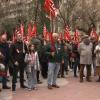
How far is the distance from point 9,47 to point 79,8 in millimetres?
47403

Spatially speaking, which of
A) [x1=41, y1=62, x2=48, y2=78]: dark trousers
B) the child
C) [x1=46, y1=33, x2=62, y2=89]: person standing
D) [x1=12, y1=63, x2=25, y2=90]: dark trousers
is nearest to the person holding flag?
[x1=12, y1=63, x2=25, y2=90]: dark trousers

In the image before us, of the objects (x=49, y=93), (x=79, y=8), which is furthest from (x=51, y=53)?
(x=79, y=8)

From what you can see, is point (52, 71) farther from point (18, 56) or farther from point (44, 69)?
point (44, 69)

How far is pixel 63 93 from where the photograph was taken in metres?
14.0

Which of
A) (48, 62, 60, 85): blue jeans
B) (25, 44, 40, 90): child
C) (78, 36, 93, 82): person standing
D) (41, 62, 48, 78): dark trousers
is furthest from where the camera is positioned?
(41, 62, 48, 78): dark trousers

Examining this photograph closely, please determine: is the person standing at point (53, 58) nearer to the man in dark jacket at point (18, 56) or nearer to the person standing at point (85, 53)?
the man in dark jacket at point (18, 56)

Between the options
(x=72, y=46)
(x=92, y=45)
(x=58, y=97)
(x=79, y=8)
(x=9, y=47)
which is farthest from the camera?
(x=79, y=8)

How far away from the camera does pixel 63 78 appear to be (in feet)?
58.1

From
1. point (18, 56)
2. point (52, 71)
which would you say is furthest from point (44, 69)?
point (18, 56)

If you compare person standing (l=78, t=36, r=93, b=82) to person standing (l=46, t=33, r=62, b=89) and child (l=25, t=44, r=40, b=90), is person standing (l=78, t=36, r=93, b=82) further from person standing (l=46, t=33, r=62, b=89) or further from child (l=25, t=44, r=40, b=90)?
child (l=25, t=44, r=40, b=90)

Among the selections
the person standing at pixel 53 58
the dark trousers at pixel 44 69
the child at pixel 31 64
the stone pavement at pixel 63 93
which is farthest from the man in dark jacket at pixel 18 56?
the dark trousers at pixel 44 69

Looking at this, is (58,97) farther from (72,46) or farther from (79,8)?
(79,8)

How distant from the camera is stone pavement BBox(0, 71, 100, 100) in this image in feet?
43.4

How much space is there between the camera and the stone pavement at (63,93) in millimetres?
13242
